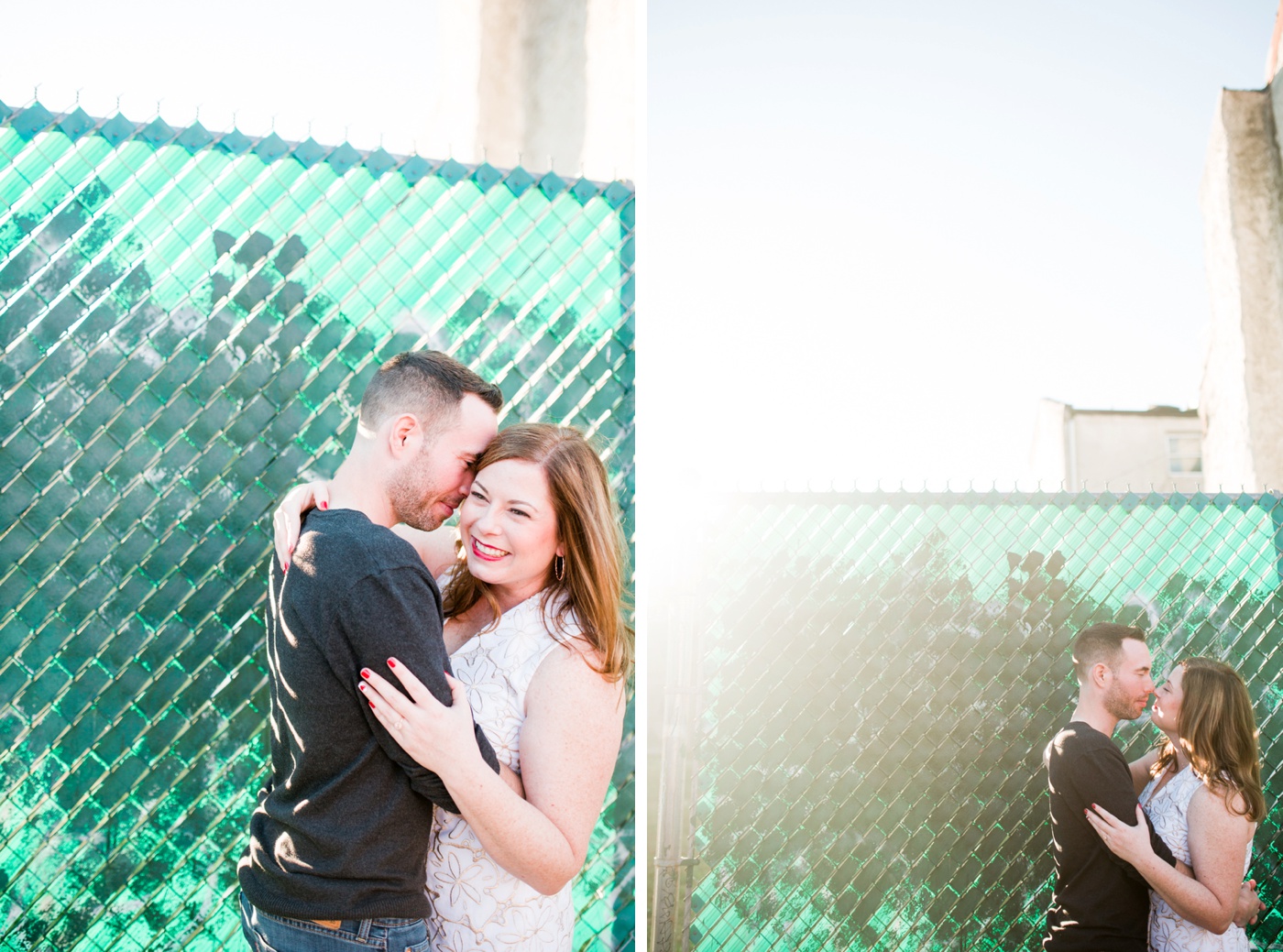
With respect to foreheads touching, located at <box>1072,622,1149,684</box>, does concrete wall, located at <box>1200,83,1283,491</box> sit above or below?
above

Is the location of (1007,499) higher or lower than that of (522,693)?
higher

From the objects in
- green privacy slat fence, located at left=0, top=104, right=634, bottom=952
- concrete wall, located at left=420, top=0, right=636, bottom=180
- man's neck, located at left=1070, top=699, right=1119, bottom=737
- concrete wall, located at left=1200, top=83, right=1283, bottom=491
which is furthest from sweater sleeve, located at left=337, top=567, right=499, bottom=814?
concrete wall, located at left=1200, top=83, right=1283, bottom=491

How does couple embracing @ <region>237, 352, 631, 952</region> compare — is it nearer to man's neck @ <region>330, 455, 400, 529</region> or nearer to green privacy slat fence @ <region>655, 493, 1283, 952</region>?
man's neck @ <region>330, 455, 400, 529</region>

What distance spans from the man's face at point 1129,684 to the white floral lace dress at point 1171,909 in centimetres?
23

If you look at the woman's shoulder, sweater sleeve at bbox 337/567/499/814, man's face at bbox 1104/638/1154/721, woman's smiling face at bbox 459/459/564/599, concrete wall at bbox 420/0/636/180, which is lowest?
the woman's shoulder

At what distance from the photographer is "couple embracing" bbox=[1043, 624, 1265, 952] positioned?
2412 millimetres

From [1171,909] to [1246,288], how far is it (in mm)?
7331

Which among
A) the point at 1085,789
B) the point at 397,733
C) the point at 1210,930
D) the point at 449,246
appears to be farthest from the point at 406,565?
the point at 1210,930

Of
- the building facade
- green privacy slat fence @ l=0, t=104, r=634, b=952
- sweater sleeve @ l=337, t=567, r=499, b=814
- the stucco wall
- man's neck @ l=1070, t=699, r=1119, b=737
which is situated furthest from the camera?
the stucco wall

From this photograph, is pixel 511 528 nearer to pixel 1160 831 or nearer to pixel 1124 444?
pixel 1160 831

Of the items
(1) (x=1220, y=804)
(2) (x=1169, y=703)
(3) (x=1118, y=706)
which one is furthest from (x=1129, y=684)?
(1) (x=1220, y=804)

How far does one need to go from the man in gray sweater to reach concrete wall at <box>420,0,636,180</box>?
651cm

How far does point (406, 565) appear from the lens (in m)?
1.41

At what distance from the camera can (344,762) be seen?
142 centimetres
